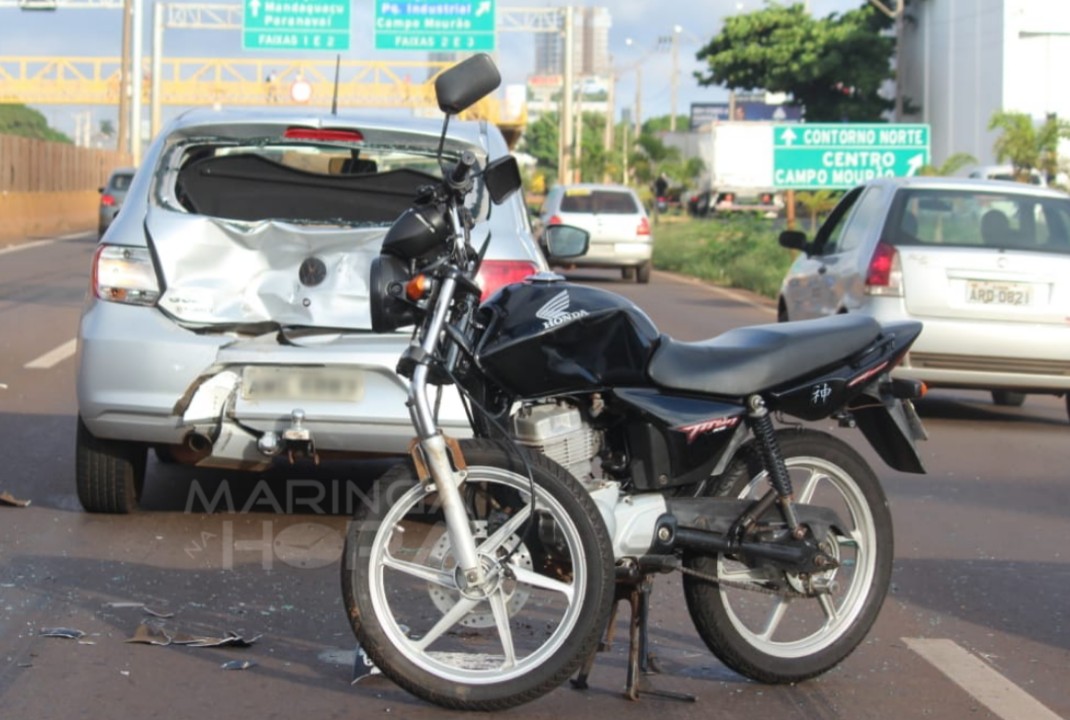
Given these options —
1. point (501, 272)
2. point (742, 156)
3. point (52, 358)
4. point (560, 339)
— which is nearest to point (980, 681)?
point (560, 339)

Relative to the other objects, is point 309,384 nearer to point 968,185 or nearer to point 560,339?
point 560,339

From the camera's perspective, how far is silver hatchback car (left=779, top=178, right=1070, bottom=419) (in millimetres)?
10516

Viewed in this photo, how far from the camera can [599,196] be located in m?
28.4

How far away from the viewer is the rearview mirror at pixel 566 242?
5895 millimetres

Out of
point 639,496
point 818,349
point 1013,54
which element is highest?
point 1013,54

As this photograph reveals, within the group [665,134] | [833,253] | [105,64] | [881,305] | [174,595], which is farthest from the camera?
[665,134]

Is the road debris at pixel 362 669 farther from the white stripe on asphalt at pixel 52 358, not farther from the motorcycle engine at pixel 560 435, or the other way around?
the white stripe on asphalt at pixel 52 358

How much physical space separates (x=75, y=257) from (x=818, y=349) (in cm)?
2586

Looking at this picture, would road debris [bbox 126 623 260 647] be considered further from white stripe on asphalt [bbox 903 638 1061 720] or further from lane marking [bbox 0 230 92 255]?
lane marking [bbox 0 230 92 255]

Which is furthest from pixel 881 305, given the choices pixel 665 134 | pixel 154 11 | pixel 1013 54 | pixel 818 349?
pixel 665 134

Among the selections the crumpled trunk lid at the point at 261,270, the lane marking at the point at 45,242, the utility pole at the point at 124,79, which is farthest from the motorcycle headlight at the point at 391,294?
the utility pole at the point at 124,79

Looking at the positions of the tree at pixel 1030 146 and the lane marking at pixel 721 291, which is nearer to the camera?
the lane marking at pixel 721 291

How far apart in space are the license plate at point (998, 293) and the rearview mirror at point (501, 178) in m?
6.47

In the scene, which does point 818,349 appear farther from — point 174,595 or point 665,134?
point 665,134
